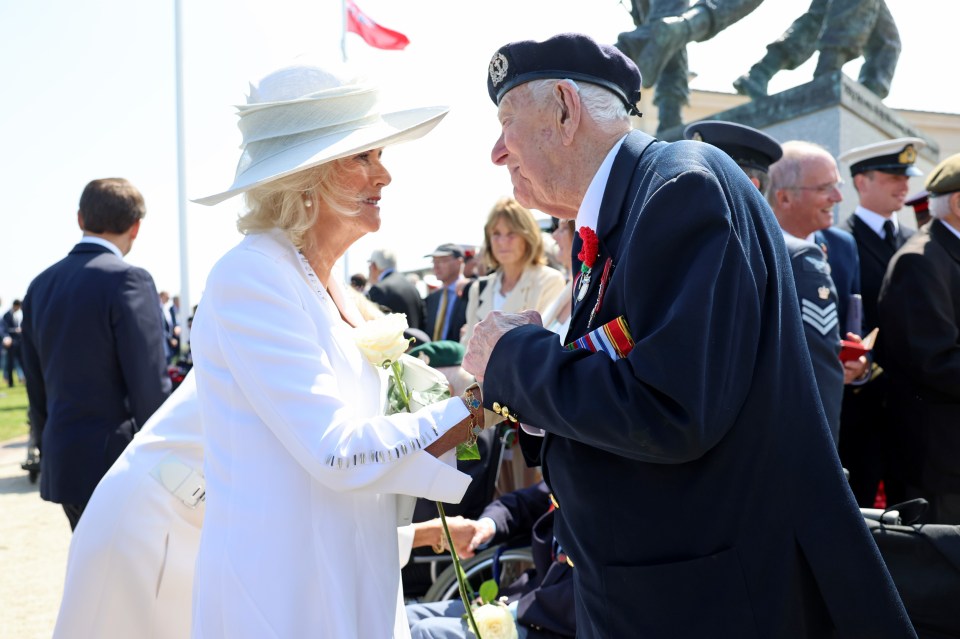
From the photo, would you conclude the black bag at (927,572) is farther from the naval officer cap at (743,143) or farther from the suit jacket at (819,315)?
the naval officer cap at (743,143)

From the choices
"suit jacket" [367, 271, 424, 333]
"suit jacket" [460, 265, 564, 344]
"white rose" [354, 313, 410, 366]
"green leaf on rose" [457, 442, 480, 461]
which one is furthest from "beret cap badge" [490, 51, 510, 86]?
"suit jacket" [367, 271, 424, 333]

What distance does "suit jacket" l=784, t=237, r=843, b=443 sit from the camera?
3287mm

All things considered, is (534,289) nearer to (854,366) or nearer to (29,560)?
(854,366)

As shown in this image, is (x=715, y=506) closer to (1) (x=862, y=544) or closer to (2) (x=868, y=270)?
(1) (x=862, y=544)

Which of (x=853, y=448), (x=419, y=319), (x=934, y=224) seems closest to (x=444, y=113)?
(x=934, y=224)

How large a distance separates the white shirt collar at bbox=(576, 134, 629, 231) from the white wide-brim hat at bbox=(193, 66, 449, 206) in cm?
58

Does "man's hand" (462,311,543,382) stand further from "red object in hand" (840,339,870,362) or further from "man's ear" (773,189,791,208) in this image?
"man's ear" (773,189,791,208)

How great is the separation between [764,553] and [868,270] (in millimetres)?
3751

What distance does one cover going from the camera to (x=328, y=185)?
2131 millimetres

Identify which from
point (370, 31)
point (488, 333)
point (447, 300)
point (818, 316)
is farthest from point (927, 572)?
point (370, 31)

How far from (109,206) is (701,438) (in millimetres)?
3646

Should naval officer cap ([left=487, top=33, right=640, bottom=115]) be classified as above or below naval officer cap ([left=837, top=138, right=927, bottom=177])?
above

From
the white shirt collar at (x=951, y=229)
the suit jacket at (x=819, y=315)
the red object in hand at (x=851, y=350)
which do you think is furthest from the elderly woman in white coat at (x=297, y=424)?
the white shirt collar at (x=951, y=229)

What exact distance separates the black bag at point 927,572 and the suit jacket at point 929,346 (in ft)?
5.18
